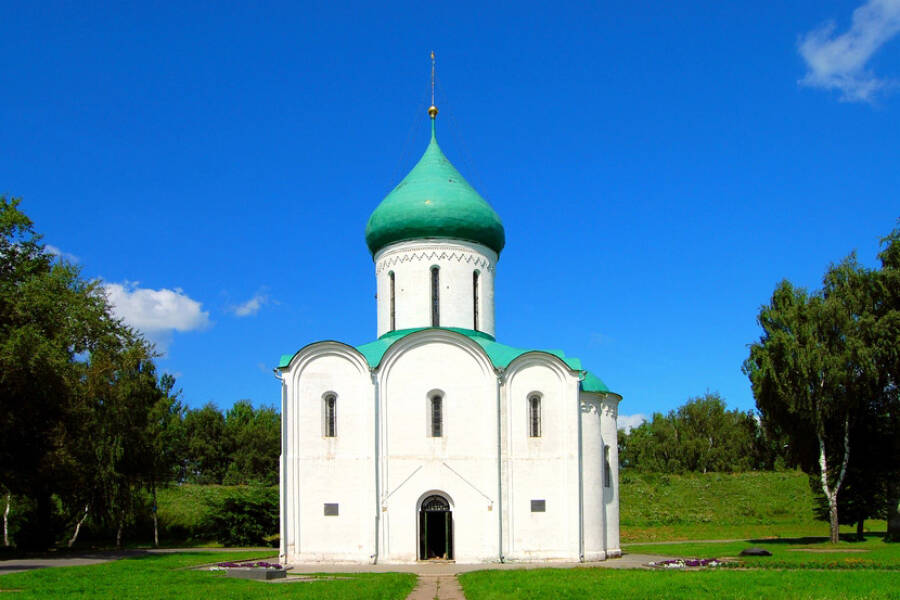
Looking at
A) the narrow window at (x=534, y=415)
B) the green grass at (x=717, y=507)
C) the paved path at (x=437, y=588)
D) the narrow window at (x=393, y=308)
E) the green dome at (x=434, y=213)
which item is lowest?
the green grass at (x=717, y=507)

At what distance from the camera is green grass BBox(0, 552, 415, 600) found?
13336 mm

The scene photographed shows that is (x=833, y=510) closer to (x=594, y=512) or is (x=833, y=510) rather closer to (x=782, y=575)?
(x=594, y=512)

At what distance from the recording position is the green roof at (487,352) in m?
21.9

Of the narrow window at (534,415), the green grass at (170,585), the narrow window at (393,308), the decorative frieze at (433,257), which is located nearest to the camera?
the green grass at (170,585)

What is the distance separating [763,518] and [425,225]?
25473 mm

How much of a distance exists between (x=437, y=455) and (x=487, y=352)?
10.2 feet

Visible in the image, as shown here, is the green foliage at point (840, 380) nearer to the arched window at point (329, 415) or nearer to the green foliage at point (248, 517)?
the arched window at point (329, 415)

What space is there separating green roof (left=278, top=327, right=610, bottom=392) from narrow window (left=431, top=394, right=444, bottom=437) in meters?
1.66

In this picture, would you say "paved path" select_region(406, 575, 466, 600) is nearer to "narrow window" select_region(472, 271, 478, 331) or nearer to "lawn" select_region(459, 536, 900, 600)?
"lawn" select_region(459, 536, 900, 600)

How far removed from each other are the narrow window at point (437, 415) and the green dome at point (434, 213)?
4.90 meters

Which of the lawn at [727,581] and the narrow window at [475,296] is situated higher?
the narrow window at [475,296]

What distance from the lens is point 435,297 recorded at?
2386cm

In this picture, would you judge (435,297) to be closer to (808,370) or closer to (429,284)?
(429,284)

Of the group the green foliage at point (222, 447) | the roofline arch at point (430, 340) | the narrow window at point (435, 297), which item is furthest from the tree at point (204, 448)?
the roofline arch at point (430, 340)
